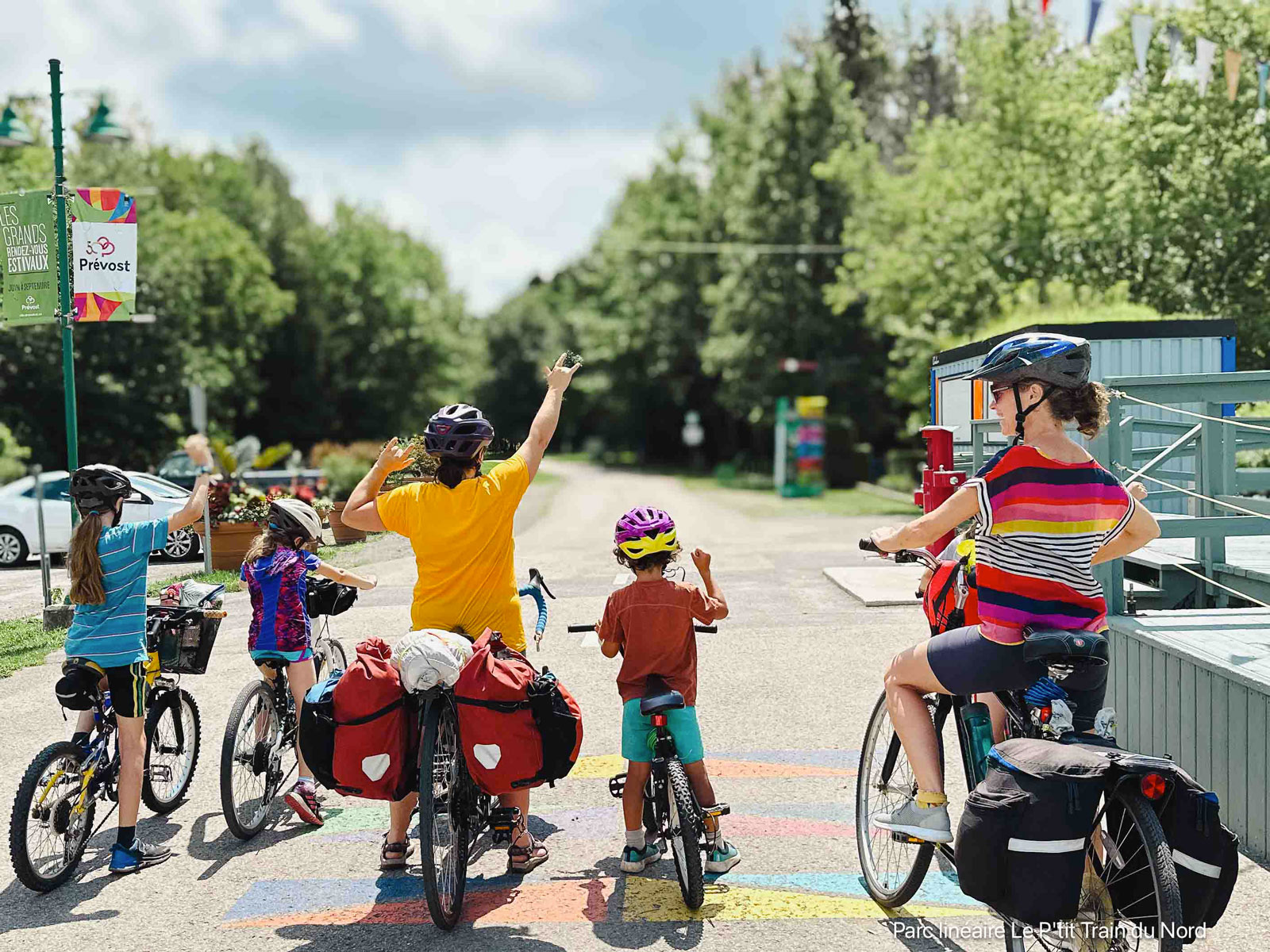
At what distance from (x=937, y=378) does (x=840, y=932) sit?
11.7 meters

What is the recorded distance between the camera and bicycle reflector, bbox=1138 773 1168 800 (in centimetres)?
302

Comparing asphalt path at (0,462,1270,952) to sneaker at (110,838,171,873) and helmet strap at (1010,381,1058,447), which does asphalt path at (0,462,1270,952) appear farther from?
helmet strap at (1010,381,1058,447)

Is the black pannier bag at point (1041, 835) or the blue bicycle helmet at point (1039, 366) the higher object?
the blue bicycle helmet at point (1039, 366)

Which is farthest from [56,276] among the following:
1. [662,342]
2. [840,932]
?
[662,342]

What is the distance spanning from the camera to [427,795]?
4000 mm

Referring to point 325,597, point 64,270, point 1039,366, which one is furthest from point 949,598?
point 64,270

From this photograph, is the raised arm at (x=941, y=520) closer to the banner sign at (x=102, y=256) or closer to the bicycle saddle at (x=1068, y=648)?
the bicycle saddle at (x=1068, y=648)

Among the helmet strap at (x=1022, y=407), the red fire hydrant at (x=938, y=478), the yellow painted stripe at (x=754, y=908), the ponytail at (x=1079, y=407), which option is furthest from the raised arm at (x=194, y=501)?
the red fire hydrant at (x=938, y=478)

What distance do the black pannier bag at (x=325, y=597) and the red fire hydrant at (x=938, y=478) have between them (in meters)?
3.04

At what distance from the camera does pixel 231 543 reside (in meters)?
7.78

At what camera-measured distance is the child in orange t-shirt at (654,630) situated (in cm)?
450

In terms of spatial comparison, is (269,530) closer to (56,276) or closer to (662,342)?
(56,276)

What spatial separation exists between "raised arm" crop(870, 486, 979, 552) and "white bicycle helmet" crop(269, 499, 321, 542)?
10.3 feet

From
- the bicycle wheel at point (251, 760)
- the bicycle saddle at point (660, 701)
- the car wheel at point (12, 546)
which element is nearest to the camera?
the bicycle saddle at point (660, 701)
